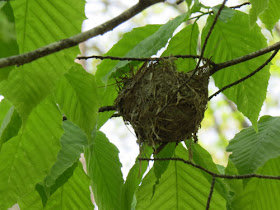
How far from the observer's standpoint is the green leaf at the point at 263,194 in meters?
1.93

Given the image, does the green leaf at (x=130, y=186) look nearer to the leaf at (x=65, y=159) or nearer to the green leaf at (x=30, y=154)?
the leaf at (x=65, y=159)

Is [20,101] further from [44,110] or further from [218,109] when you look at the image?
[218,109]

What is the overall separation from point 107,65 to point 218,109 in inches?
553

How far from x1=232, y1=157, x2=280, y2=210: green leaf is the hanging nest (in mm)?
341

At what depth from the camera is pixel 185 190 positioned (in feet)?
6.98

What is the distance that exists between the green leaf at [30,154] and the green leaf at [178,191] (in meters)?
0.60

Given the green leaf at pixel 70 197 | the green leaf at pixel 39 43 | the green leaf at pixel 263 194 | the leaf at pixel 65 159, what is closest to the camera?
the green leaf at pixel 39 43

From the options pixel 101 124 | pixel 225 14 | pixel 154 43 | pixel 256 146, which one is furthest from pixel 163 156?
pixel 225 14

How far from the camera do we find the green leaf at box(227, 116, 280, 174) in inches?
68.0

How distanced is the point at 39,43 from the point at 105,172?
0.97 meters

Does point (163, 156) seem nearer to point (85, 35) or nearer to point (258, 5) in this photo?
point (258, 5)

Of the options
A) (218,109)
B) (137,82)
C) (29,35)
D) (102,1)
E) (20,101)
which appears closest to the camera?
(20,101)

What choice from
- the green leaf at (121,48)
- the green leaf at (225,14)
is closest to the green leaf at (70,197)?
the green leaf at (121,48)

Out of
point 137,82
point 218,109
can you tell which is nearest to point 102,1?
point 218,109
